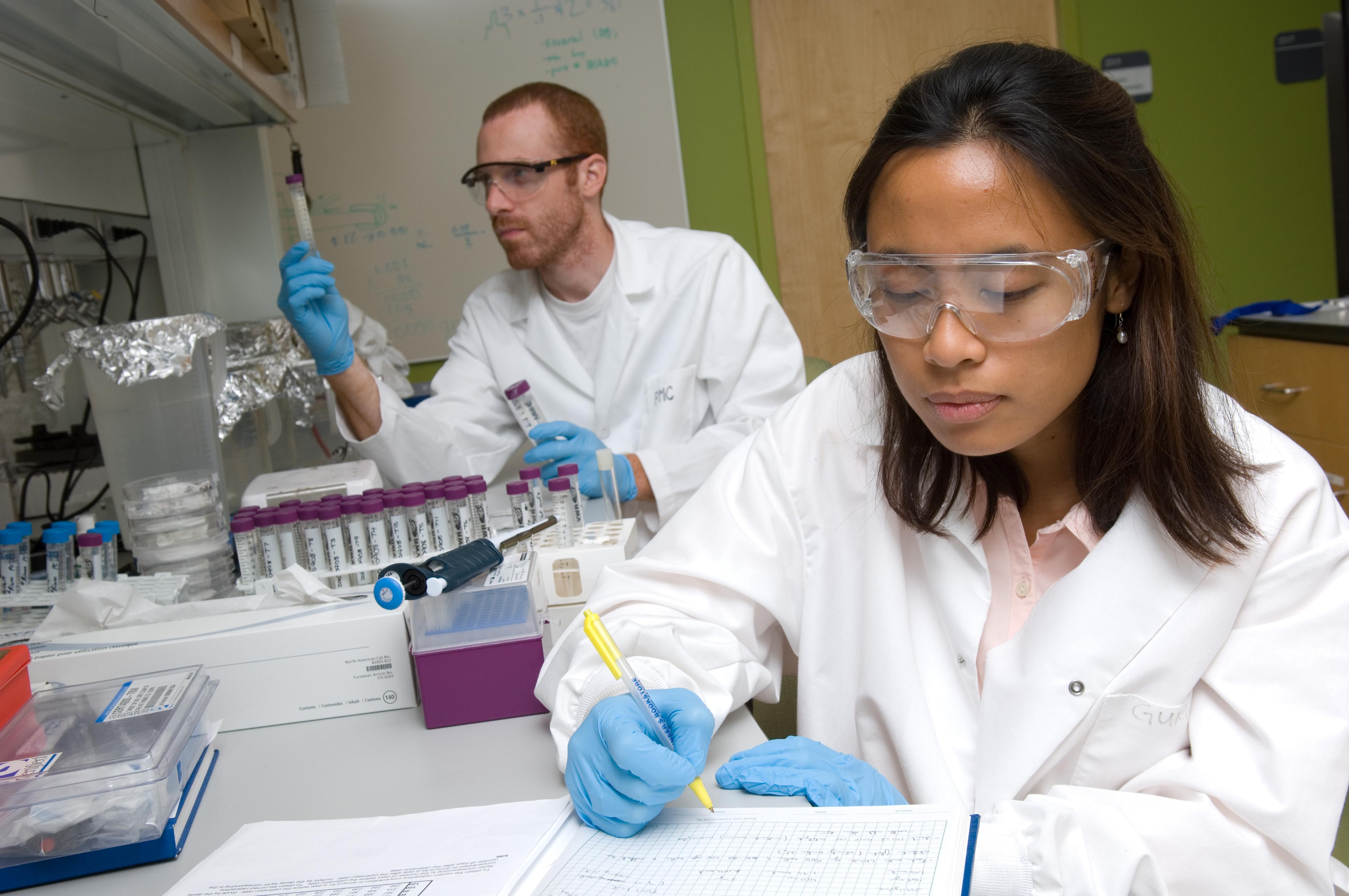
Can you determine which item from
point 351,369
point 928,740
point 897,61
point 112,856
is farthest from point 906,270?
point 897,61

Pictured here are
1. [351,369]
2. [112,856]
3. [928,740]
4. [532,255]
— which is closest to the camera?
[112,856]

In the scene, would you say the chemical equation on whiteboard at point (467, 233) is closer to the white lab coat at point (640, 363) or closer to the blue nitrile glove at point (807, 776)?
the white lab coat at point (640, 363)

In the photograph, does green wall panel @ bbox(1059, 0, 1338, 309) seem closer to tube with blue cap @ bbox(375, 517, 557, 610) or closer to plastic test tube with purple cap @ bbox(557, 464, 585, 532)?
plastic test tube with purple cap @ bbox(557, 464, 585, 532)

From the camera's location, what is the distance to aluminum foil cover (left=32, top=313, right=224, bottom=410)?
4.77 ft

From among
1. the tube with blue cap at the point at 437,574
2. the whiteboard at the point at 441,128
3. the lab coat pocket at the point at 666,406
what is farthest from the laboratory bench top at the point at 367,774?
the whiteboard at the point at 441,128

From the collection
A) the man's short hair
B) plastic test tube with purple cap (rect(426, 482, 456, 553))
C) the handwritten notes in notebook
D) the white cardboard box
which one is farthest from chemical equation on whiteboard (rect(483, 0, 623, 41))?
the handwritten notes in notebook

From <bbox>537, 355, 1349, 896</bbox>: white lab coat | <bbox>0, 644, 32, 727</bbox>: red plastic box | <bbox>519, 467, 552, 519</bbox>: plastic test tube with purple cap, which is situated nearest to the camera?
<bbox>537, 355, 1349, 896</bbox>: white lab coat

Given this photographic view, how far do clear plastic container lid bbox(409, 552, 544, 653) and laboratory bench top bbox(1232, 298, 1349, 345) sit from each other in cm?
201

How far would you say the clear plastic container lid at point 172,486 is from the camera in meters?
1.36

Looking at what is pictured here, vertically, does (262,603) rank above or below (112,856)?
above

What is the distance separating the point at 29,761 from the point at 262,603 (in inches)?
14.0

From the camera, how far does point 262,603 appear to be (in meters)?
1.17

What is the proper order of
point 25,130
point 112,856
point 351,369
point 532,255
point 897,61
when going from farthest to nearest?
point 897,61
point 532,255
point 351,369
point 25,130
point 112,856

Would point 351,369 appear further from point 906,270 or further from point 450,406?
point 906,270
